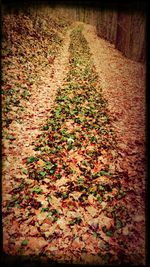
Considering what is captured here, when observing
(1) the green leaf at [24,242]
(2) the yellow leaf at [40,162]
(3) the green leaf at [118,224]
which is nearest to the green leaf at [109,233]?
(3) the green leaf at [118,224]

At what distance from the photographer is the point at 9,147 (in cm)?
365

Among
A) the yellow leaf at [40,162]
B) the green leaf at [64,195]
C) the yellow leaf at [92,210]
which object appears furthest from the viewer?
the yellow leaf at [40,162]

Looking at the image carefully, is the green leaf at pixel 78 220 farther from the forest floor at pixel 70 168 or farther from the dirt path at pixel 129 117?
the dirt path at pixel 129 117

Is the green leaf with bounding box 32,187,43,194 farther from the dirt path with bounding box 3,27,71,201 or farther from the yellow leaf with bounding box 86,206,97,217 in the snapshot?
the yellow leaf with bounding box 86,206,97,217

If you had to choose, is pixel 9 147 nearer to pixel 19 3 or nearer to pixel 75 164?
pixel 75 164

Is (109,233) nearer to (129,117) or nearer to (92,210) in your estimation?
(92,210)

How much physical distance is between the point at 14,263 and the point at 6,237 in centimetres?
32

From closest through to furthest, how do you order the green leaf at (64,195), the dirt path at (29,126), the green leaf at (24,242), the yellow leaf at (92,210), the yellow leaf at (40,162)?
1. the green leaf at (24,242)
2. the yellow leaf at (92,210)
3. the green leaf at (64,195)
4. the dirt path at (29,126)
5. the yellow leaf at (40,162)

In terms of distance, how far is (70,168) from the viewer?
3.45 m

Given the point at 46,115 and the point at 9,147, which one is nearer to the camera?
the point at 9,147

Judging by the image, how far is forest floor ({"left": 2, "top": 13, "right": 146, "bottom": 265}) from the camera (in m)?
2.51

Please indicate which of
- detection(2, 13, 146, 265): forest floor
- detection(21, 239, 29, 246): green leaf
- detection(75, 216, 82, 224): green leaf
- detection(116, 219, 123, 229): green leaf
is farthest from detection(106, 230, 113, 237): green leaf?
detection(21, 239, 29, 246): green leaf

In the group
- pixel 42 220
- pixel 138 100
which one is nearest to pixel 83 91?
pixel 138 100

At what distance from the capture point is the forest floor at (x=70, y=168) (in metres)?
2.51
